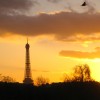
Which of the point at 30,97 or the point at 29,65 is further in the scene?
the point at 29,65

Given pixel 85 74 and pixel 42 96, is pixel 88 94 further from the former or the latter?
pixel 85 74

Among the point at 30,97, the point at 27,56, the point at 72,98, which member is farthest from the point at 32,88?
the point at 27,56

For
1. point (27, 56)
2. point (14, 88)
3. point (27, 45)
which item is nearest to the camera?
point (14, 88)

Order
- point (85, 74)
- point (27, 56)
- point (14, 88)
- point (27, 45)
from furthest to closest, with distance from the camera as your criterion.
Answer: point (27, 45)
point (27, 56)
point (85, 74)
point (14, 88)

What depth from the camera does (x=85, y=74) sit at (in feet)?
386

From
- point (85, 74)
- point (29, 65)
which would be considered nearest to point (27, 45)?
point (29, 65)

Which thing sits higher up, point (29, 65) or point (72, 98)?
point (29, 65)

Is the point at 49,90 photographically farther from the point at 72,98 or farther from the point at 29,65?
the point at 29,65

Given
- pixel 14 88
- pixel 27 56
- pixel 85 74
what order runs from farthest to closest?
1. pixel 27 56
2. pixel 85 74
3. pixel 14 88

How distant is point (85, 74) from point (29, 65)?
165 feet

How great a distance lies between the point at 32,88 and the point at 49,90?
129 inches

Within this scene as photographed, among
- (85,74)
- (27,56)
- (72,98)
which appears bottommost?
(72,98)

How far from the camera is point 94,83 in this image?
3278 inches

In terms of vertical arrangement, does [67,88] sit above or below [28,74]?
below
